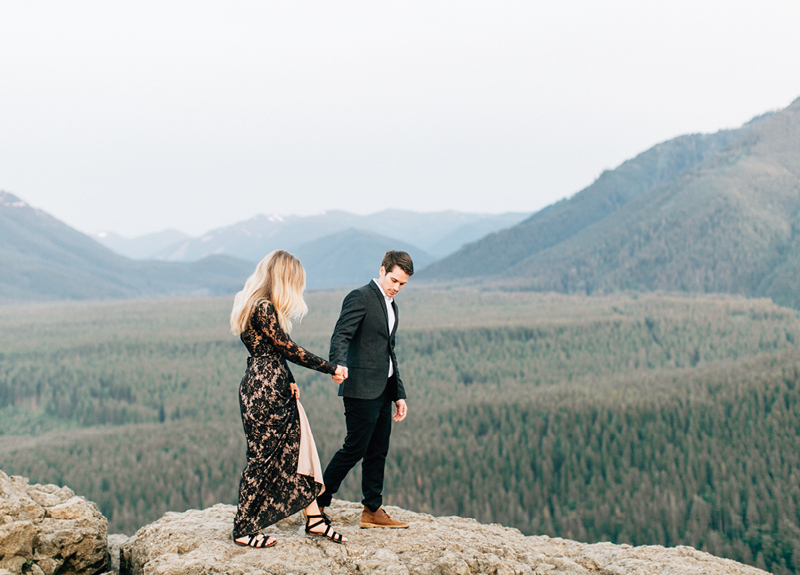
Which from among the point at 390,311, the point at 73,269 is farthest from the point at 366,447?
the point at 73,269

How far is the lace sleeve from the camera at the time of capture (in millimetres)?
4953

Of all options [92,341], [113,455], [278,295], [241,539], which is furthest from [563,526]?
[92,341]

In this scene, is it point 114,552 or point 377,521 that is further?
point 114,552

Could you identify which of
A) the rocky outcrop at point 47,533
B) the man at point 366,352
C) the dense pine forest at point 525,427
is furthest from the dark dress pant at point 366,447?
the dense pine forest at point 525,427

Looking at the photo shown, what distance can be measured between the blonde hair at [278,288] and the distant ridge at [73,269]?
384 feet

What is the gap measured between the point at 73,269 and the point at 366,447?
14218 cm

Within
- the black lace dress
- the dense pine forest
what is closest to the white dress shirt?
the black lace dress

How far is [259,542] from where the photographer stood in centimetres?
512

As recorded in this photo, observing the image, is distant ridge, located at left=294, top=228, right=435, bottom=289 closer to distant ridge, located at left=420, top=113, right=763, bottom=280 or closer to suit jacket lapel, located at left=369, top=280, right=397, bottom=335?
distant ridge, located at left=420, top=113, right=763, bottom=280

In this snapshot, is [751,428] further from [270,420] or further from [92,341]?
[92,341]

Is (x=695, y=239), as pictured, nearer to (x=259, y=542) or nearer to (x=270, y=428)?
(x=270, y=428)

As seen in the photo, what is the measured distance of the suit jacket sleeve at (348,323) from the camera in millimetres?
5200

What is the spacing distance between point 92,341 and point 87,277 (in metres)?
91.3

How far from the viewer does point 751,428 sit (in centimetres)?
1673
